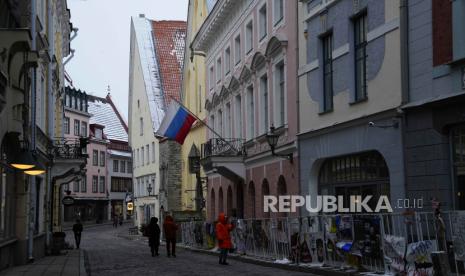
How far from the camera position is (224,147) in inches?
1287

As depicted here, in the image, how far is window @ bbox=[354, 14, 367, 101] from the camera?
18.6 meters

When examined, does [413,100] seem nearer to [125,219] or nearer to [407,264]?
[407,264]

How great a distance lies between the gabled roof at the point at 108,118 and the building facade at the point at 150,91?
22.6 m

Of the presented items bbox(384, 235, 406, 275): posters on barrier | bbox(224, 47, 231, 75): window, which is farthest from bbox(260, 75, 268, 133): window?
bbox(384, 235, 406, 275): posters on barrier

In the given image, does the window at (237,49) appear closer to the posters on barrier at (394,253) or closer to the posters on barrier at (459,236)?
the posters on barrier at (394,253)

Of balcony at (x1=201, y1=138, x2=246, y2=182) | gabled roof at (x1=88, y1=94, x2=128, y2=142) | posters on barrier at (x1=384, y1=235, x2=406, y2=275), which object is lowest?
posters on barrier at (x1=384, y1=235, x2=406, y2=275)

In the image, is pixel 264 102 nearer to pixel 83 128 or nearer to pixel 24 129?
pixel 24 129

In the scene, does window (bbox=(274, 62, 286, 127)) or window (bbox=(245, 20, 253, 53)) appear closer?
window (bbox=(274, 62, 286, 127))

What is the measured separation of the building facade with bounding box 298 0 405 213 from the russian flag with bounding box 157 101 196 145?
8.69m

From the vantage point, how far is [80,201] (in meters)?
86.6

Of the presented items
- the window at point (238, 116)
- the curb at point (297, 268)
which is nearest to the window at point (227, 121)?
the window at point (238, 116)

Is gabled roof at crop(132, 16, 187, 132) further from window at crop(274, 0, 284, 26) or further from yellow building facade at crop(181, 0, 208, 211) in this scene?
window at crop(274, 0, 284, 26)

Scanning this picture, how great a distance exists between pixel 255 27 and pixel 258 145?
15.8 feet

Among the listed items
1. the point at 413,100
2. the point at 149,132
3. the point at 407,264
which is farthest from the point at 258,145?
the point at 149,132
